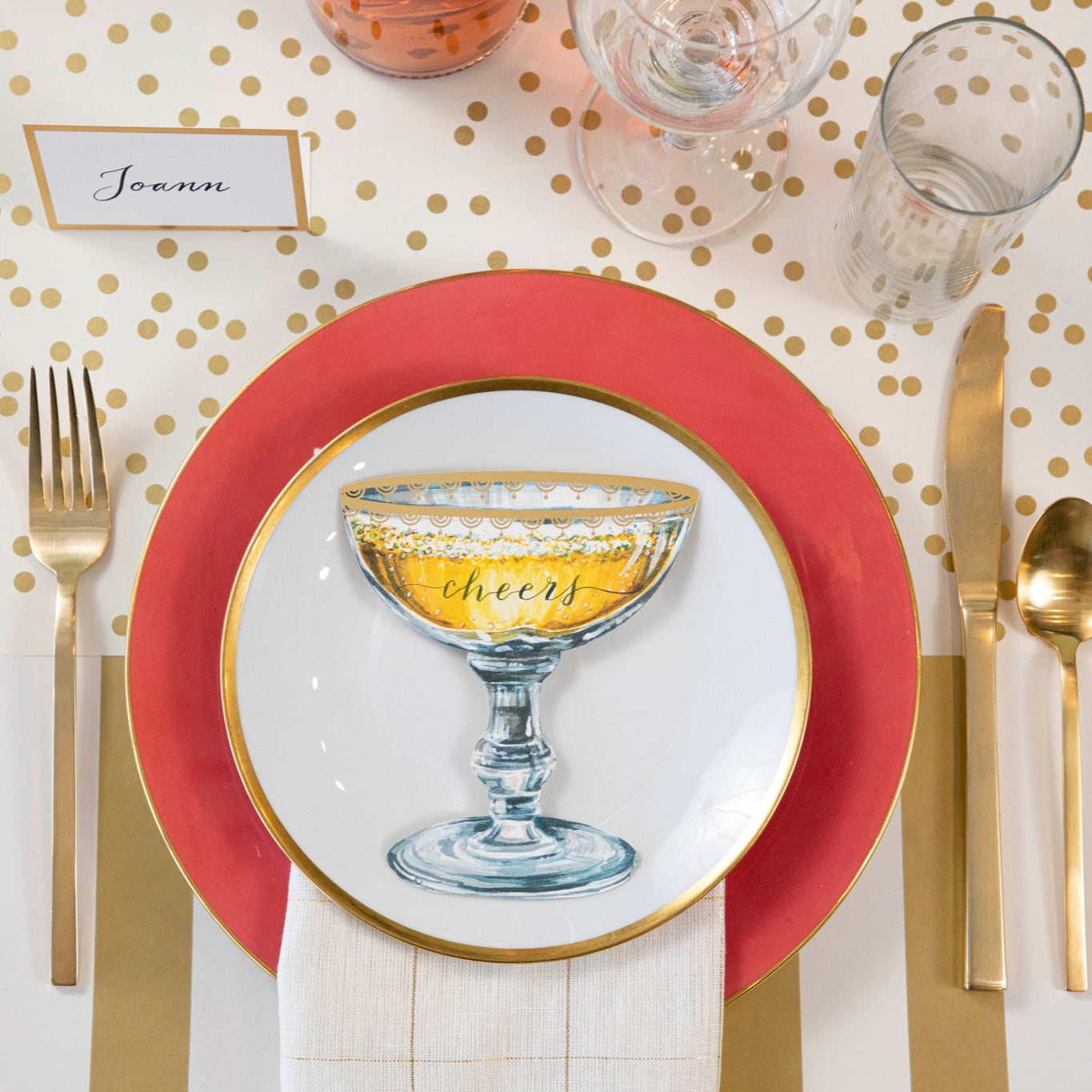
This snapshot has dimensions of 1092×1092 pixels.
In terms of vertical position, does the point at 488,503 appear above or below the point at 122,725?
above

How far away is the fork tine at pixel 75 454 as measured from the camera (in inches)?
19.4

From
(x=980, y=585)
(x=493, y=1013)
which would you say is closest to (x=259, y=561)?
(x=493, y=1013)

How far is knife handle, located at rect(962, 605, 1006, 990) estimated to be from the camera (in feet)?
1.62

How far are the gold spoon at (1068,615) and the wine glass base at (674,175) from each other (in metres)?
0.25

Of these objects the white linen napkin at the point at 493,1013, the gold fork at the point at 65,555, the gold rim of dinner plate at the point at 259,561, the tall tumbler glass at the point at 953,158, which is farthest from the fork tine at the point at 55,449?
the tall tumbler glass at the point at 953,158

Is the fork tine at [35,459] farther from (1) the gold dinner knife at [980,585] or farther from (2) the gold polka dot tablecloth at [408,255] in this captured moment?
(1) the gold dinner knife at [980,585]

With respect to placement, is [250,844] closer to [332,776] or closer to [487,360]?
[332,776]

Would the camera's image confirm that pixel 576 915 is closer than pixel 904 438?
Yes

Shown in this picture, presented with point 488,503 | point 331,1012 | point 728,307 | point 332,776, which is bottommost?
point 331,1012

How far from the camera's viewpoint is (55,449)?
50cm

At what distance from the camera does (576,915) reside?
430 millimetres

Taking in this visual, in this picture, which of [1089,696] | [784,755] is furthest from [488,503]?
[1089,696]

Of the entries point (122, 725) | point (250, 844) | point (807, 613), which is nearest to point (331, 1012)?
point (250, 844)

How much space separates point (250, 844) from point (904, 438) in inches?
16.6
